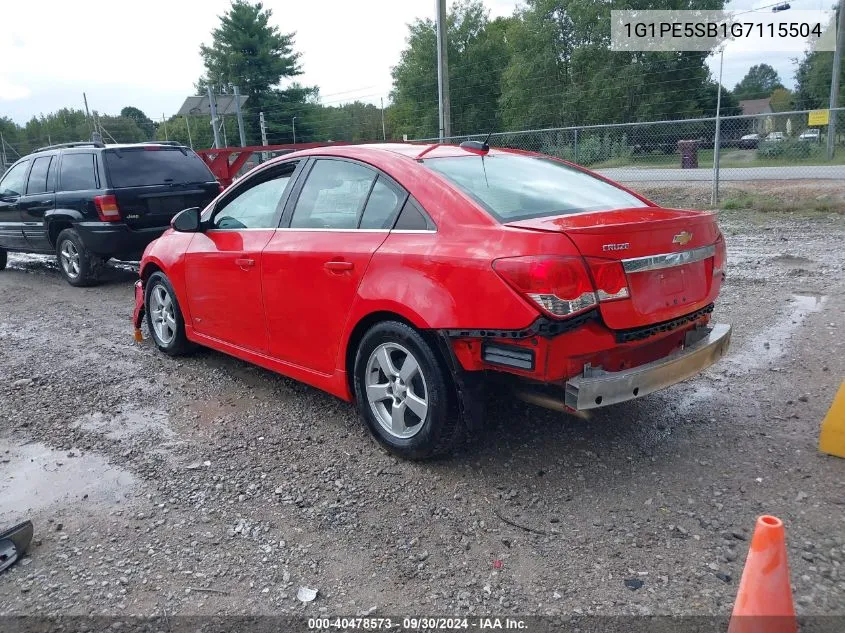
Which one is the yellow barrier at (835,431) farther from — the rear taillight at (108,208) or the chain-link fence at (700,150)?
the chain-link fence at (700,150)

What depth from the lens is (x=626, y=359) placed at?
3342mm

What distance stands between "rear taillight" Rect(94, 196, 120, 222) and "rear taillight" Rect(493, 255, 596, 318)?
22.2ft

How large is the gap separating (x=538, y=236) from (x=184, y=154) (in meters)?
7.40

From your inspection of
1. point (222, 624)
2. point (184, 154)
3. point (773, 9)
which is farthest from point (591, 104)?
point (222, 624)

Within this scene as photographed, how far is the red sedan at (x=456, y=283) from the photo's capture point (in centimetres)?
305

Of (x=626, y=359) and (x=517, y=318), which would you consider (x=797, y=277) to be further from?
(x=517, y=318)

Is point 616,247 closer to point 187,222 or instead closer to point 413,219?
point 413,219

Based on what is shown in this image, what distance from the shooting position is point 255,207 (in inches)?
184

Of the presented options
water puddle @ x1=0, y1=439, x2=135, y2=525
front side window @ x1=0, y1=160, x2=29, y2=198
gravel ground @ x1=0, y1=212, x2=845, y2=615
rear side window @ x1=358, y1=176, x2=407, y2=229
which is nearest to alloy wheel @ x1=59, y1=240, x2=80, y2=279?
front side window @ x1=0, y1=160, x2=29, y2=198

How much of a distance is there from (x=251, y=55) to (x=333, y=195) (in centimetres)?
4599

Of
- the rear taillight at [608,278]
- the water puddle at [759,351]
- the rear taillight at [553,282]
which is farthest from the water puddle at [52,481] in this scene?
the water puddle at [759,351]

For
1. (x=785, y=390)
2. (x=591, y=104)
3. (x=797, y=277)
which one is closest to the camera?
(x=785, y=390)

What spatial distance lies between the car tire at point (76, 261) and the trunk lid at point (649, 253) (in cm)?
720

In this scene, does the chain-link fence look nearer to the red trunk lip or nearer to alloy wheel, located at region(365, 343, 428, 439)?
the red trunk lip
